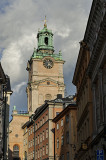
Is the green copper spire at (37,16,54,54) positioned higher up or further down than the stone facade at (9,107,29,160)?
higher up

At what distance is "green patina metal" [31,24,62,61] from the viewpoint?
110 meters

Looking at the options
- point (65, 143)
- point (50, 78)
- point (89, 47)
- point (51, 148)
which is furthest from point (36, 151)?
point (89, 47)

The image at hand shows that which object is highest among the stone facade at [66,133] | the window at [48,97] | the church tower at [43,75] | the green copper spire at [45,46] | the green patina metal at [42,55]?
the green copper spire at [45,46]

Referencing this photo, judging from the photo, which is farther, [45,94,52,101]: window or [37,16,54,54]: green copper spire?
[37,16,54,54]: green copper spire

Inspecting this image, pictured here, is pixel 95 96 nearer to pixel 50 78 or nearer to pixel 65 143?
pixel 65 143

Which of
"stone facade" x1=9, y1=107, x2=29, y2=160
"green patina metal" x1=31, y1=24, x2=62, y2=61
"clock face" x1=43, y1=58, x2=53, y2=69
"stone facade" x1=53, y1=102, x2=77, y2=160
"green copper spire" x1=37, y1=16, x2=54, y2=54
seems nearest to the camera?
"stone facade" x1=53, y1=102, x2=77, y2=160

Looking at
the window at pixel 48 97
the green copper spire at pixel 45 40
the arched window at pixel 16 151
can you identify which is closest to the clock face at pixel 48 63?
the green copper spire at pixel 45 40

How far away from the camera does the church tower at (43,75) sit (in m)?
103

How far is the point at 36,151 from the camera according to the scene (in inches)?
3091

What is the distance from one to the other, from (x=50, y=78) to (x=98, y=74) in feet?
259

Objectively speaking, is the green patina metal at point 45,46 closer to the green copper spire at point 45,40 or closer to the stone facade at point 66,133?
the green copper spire at point 45,40

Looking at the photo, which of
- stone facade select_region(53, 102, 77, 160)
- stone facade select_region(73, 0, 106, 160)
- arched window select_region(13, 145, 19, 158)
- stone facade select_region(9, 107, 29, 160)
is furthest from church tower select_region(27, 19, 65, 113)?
stone facade select_region(73, 0, 106, 160)

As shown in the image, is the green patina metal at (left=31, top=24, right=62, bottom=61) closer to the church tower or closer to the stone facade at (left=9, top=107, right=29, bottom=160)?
the church tower

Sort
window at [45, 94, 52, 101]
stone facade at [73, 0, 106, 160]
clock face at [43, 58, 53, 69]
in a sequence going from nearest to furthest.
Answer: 1. stone facade at [73, 0, 106, 160]
2. window at [45, 94, 52, 101]
3. clock face at [43, 58, 53, 69]
